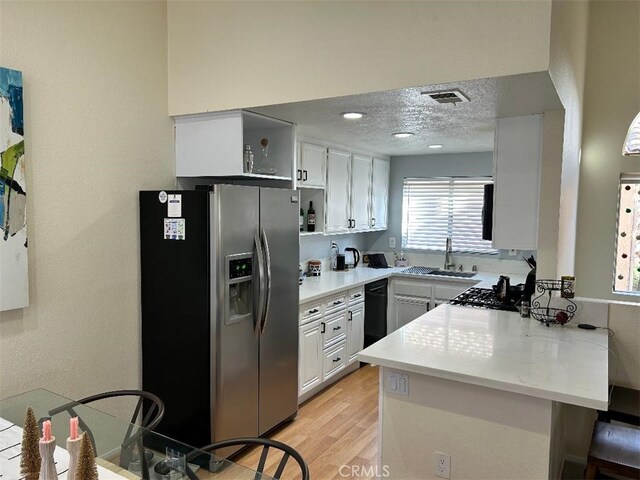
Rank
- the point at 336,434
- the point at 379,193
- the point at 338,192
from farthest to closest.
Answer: the point at 379,193, the point at 338,192, the point at 336,434

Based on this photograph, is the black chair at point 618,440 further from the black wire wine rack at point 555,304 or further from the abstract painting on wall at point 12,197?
the abstract painting on wall at point 12,197

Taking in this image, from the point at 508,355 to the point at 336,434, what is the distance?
1.53 meters

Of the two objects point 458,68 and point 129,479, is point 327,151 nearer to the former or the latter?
point 458,68

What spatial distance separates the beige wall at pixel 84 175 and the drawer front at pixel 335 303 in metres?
1.53

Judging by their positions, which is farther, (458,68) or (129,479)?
(458,68)

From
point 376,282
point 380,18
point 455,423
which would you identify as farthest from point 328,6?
point 376,282

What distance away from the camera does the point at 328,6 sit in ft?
7.86

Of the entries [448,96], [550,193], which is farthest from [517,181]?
[448,96]

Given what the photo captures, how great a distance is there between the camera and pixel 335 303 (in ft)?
12.9

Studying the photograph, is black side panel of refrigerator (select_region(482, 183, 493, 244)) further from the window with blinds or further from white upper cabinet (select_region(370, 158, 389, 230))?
white upper cabinet (select_region(370, 158, 389, 230))

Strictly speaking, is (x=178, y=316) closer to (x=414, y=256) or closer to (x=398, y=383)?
(x=398, y=383)

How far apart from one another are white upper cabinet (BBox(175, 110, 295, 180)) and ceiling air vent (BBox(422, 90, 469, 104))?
1168 mm

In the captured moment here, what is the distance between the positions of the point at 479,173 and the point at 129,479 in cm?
462

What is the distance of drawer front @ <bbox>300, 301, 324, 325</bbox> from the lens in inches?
137
